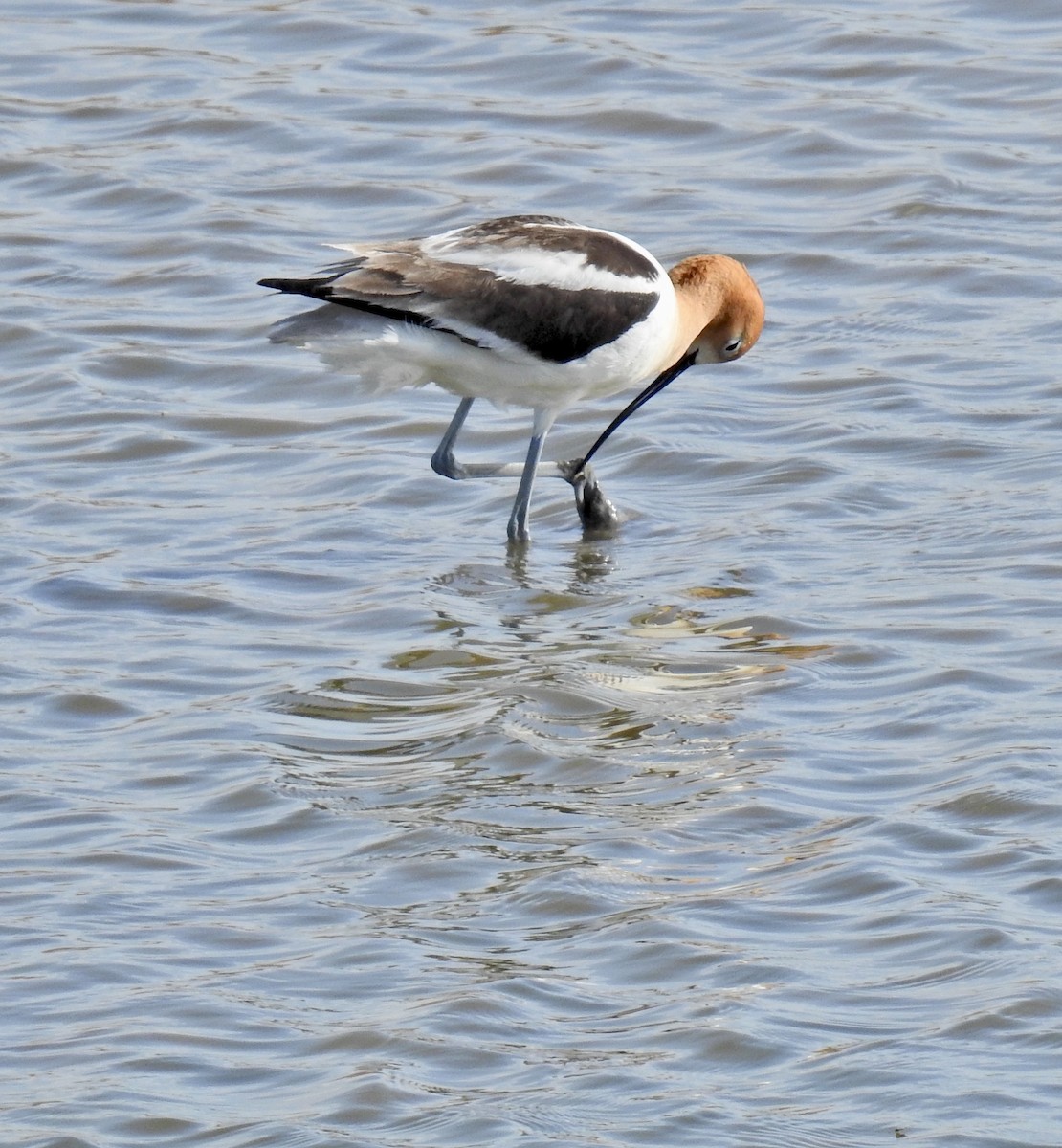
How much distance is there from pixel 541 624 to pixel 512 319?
46.6 inches

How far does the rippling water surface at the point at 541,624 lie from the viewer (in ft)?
16.4

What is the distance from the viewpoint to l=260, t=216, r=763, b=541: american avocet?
27.9 feet

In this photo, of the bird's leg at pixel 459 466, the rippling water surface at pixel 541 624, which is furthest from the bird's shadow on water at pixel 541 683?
the bird's leg at pixel 459 466

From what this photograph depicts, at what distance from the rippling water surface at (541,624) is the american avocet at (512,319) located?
550 mm

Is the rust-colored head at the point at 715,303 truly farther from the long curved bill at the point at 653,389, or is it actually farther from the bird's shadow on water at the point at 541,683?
the bird's shadow on water at the point at 541,683

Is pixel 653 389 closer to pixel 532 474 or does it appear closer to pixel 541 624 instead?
pixel 532 474

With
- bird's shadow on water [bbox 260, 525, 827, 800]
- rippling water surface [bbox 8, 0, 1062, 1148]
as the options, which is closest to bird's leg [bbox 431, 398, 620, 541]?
rippling water surface [bbox 8, 0, 1062, 1148]

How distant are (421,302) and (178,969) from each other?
11.8ft

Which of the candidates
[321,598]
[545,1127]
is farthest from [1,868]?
[321,598]

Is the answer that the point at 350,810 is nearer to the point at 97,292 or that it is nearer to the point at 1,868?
the point at 1,868

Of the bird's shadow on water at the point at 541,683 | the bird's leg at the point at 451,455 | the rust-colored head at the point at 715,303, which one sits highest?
the rust-colored head at the point at 715,303

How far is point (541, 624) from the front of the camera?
812 cm

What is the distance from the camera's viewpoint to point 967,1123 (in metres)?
4.60

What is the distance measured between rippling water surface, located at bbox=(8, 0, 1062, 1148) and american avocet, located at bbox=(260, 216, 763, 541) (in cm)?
55
